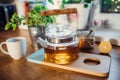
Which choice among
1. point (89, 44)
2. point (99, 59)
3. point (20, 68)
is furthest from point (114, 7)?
point (20, 68)

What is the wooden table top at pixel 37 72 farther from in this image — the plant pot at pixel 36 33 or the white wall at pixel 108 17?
the white wall at pixel 108 17

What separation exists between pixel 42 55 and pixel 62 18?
0.35 metres

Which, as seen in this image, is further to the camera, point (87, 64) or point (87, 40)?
point (87, 40)

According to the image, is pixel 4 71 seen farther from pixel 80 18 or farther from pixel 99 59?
pixel 80 18

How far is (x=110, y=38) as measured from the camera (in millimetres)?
776

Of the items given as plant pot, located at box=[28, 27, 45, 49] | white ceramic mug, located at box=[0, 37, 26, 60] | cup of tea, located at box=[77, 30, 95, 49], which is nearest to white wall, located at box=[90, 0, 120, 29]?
cup of tea, located at box=[77, 30, 95, 49]

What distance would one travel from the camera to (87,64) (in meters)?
0.57

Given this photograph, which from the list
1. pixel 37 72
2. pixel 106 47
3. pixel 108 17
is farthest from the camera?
pixel 108 17

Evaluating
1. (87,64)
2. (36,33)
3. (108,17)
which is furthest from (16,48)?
(108,17)

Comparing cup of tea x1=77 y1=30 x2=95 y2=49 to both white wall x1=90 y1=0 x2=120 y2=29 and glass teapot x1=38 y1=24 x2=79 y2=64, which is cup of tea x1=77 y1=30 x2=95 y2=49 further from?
white wall x1=90 y1=0 x2=120 y2=29

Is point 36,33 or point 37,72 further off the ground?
point 36,33

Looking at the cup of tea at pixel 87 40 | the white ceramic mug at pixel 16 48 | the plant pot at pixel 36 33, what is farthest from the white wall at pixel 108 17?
the white ceramic mug at pixel 16 48

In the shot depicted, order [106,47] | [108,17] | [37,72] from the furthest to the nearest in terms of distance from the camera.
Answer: [108,17] → [106,47] → [37,72]

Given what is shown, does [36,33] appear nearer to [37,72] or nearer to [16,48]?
[16,48]
